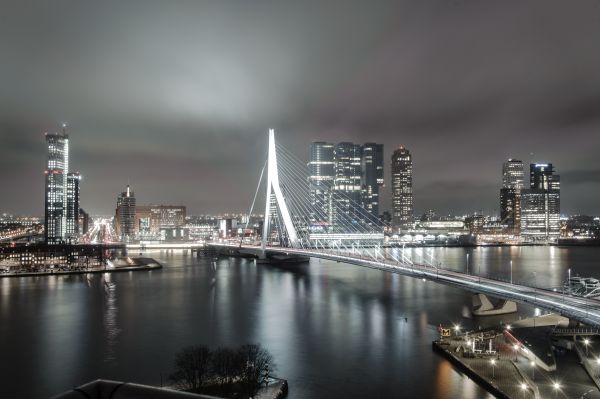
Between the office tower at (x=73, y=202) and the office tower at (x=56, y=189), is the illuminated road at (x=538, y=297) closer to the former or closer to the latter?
the office tower at (x=56, y=189)

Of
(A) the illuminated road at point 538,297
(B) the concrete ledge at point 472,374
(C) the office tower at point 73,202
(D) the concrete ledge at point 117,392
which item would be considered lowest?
(B) the concrete ledge at point 472,374

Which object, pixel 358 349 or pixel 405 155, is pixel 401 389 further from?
pixel 405 155

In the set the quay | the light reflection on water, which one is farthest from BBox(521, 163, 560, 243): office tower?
the quay

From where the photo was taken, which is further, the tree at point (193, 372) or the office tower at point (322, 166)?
the office tower at point (322, 166)

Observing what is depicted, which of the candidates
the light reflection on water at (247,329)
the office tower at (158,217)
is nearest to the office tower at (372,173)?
the office tower at (158,217)

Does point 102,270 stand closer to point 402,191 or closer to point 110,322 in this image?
point 110,322

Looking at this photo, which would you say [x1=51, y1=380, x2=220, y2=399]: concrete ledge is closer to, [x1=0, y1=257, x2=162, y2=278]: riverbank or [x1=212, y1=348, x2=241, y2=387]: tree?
[x1=212, y1=348, x2=241, y2=387]: tree

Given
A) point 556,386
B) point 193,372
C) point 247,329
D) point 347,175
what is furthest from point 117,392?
point 347,175
